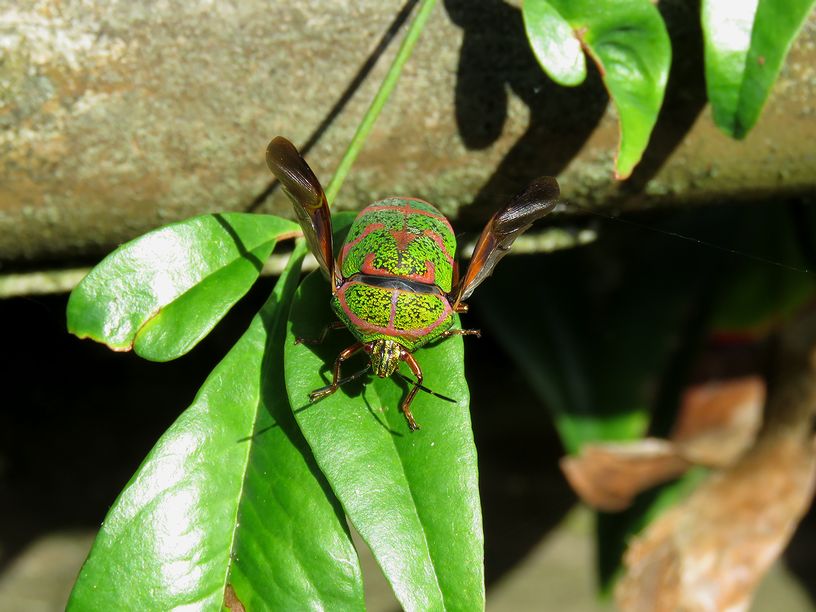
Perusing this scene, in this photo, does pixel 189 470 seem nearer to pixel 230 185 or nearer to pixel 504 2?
pixel 230 185

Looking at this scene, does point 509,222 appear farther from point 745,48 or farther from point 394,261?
point 745,48

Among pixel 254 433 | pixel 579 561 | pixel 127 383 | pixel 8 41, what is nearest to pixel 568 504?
pixel 579 561

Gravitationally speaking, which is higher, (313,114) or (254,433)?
(313,114)

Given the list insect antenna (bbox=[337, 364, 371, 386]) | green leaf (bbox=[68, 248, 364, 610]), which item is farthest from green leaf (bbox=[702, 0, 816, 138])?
green leaf (bbox=[68, 248, 364, 610])

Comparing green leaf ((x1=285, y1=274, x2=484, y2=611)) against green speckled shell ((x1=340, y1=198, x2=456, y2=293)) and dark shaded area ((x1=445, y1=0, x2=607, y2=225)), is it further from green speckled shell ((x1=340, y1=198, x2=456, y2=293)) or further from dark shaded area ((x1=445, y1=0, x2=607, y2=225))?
dark shaded area ((x1=445, y1=0, x2=607, y2=225))

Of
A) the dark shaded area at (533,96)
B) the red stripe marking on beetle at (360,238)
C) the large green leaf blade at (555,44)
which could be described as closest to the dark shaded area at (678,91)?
the dark shaded area at (533,96)

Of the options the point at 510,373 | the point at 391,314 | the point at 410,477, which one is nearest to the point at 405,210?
the point at 391,314
